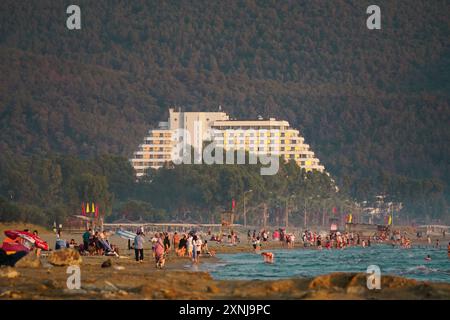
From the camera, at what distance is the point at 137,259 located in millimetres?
69938

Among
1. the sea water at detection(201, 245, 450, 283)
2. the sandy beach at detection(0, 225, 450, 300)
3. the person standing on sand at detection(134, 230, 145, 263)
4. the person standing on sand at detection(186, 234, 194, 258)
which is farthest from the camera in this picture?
the person standing on sand at detection(186, 234, 194, 258)

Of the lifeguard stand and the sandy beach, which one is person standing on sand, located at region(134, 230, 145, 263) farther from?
the lifeguard stand

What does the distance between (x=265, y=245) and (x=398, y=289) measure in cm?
6933

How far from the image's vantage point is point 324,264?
8581 centimetres

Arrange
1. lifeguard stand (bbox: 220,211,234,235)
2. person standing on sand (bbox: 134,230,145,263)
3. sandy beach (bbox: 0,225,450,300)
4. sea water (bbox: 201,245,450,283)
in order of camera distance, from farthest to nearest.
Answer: lifeguard stand (bbox: 220,211,234,235) < sea water (bbox: 201,245,450,283) < person standing on sand (bbox: 134,230,145,263) < sandy beach (bbox: 0,225,450,300)

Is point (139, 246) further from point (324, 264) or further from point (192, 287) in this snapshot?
point (192, 287)

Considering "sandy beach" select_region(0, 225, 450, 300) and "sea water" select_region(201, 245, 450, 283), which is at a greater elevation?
"sandy beach" select_region(0, 225, 450, 300)

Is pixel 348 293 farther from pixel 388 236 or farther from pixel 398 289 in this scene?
pixel 388 236

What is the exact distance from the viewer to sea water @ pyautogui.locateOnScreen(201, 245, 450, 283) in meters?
70.2
